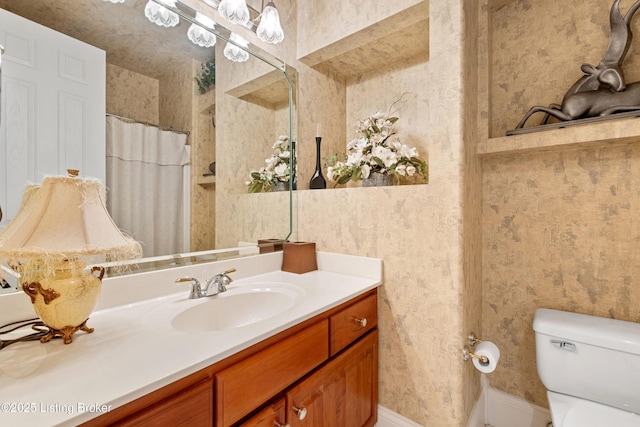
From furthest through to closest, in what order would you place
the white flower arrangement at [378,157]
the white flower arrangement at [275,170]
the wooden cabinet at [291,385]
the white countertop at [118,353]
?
the white flower arrangement at [275,170]
the white flower arrangement at [378,157]
the wooden cabinet at [291,385]
the white countertop at [118,353]

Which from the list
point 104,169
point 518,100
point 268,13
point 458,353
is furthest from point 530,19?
point 104,169

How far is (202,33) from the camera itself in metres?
1.29

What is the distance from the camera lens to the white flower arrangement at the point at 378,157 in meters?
1.42

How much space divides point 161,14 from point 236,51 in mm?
359

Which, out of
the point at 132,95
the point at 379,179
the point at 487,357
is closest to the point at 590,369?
the point at 487,357

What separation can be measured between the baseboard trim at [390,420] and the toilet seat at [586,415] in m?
0.55

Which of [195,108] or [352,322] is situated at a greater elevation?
[195,108]

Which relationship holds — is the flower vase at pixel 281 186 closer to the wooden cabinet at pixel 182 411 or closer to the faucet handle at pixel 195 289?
the faucet handle at pixel 195 289

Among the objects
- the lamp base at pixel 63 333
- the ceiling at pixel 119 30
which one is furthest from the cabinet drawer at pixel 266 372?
the ceiling at pixel 119 30

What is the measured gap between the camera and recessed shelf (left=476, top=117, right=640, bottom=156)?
1.11 meters

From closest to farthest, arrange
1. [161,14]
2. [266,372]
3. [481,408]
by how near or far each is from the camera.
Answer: [266,372], [161,14], [481,408]

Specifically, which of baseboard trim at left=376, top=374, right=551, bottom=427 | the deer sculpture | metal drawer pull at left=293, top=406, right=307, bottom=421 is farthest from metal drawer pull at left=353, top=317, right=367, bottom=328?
the deer sculpture

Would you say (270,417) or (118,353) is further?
(270,417)

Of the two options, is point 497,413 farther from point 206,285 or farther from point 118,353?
point 118,353
